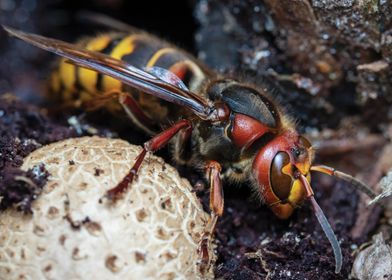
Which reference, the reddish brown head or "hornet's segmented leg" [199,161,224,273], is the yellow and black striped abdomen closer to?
"hornet's segmented leg" [199,161,224,273]

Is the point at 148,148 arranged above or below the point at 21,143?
above

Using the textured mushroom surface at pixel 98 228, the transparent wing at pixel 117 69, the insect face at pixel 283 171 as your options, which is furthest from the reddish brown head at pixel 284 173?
the transparent wing at pixel 117 69

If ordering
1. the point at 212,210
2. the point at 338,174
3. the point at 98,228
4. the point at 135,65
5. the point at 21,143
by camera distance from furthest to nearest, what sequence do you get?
1. the point at 135,65
2. the point at 21,143
3. the point at 338,174
4. the point at 212,210
5. the point at 98,228

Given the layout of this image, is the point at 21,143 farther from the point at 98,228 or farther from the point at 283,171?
the point at 283,171

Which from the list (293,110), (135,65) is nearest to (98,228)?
(135,65)

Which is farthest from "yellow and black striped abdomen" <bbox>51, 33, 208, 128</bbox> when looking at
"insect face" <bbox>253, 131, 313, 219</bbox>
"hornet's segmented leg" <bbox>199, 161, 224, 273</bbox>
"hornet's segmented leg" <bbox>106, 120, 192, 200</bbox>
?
"insect face" <bbox>253, 131, 313, 219</bbox>

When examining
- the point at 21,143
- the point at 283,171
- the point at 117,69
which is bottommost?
the point at 21,143

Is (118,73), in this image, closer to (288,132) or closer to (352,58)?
(288,132)

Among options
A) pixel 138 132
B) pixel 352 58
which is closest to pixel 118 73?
pixel 138 132
